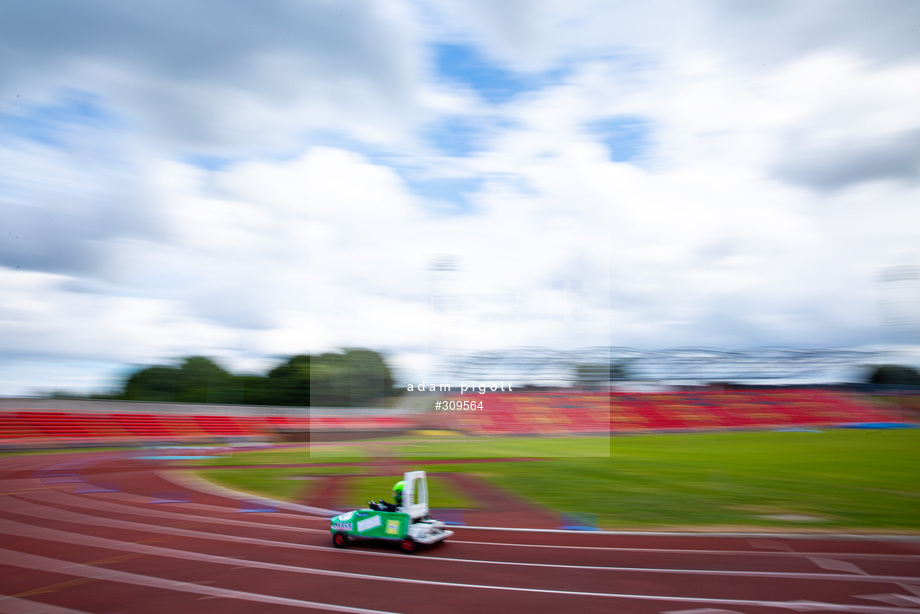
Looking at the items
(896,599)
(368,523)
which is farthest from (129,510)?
(896,599)

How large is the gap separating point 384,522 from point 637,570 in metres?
4.95

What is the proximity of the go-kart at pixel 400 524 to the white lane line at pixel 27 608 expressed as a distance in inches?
191

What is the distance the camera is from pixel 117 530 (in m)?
14.2

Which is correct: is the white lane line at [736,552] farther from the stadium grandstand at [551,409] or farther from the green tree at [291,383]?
the green tree at [291,383]

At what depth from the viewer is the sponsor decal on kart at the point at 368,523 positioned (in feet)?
39.0

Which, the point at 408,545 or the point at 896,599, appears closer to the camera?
the point at 896,599

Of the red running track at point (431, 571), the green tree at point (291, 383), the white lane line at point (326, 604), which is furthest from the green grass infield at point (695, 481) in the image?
the green tree at point (291, 383)

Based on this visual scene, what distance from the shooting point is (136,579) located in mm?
10109

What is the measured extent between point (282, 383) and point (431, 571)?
7506cm

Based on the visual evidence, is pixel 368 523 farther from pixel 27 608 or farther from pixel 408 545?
pixel 27 608

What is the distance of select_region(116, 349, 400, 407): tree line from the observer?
61.8m

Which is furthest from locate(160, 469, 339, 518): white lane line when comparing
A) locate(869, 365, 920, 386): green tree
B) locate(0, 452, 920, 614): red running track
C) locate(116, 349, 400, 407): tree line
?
locate(869, 365, 920, 386): green tree

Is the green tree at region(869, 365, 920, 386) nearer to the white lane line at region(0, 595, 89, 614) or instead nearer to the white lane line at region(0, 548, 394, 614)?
the white lane line at region(0, 548, 394, 614)

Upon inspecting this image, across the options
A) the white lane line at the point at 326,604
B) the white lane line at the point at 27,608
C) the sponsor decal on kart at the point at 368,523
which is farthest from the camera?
the sponsor decal on kart at the point at 368,523
